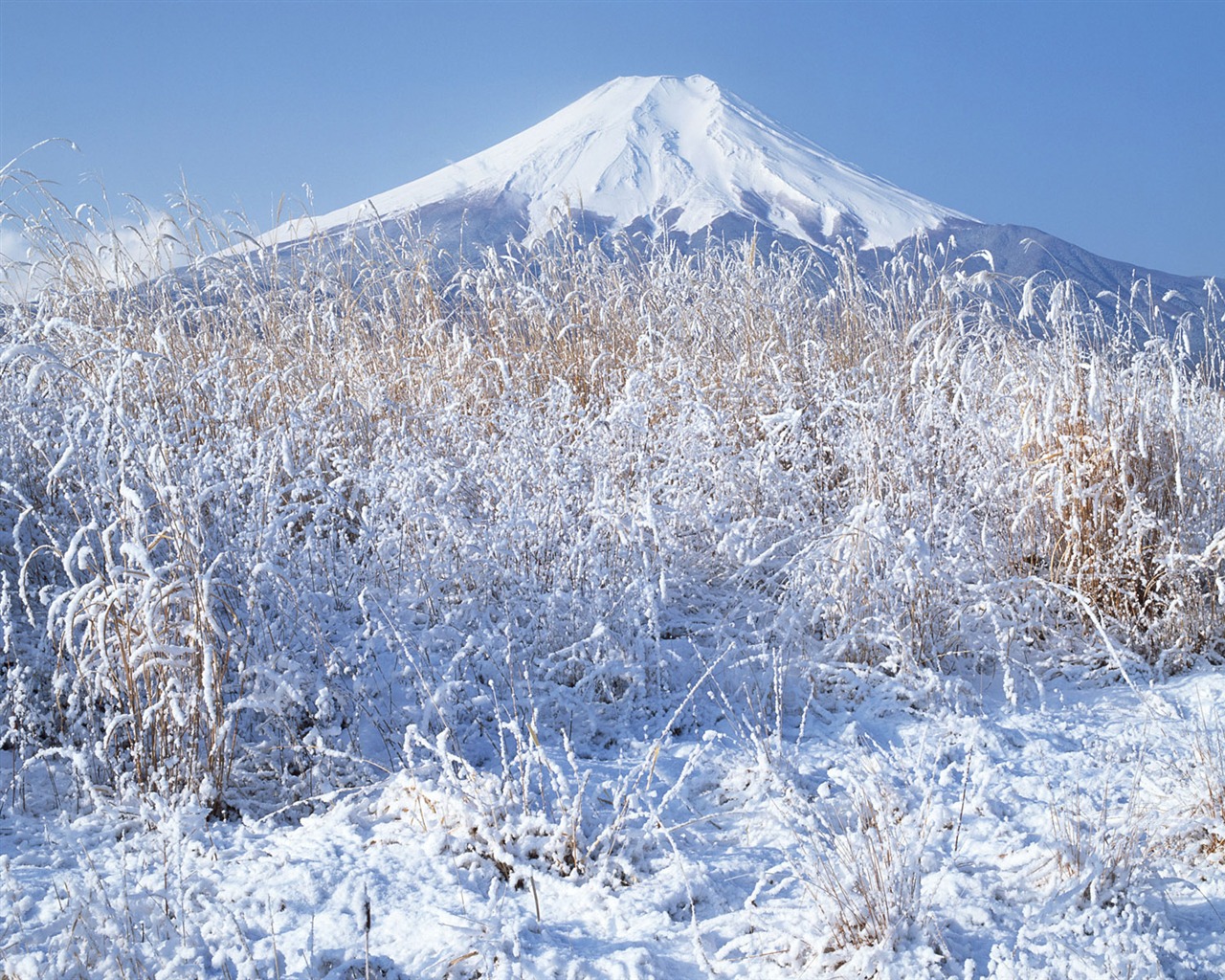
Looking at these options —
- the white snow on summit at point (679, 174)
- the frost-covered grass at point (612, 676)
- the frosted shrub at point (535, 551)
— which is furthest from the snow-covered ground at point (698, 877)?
the white snow on summit at point (679, 174)

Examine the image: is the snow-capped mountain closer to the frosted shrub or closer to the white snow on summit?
the white snow on summit

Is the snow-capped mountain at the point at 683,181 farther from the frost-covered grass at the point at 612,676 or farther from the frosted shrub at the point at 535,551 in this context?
the frost-covered grass at the point at 612,676

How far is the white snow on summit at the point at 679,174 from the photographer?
41906mm

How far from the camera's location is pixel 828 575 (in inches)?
96.5

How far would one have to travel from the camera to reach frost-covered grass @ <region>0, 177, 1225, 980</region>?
1.41 meters

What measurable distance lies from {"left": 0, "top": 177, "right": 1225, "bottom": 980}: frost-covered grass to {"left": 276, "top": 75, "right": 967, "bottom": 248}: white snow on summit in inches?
1482

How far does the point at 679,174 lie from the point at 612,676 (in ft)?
165

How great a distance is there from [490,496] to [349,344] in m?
1.95

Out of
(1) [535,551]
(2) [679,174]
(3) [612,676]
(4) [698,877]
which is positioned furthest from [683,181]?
(4) [698,877]

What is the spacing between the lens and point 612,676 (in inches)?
88.0

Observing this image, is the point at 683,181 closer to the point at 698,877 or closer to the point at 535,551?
the point at 535,551

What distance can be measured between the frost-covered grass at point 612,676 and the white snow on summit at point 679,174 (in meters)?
37.6

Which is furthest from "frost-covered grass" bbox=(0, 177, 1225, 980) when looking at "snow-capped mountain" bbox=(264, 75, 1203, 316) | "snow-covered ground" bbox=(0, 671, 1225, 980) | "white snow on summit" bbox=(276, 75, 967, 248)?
"white snow on summit" bbox=(276, 75, 967, 248)

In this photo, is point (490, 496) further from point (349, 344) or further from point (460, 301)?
point (460, 301)
